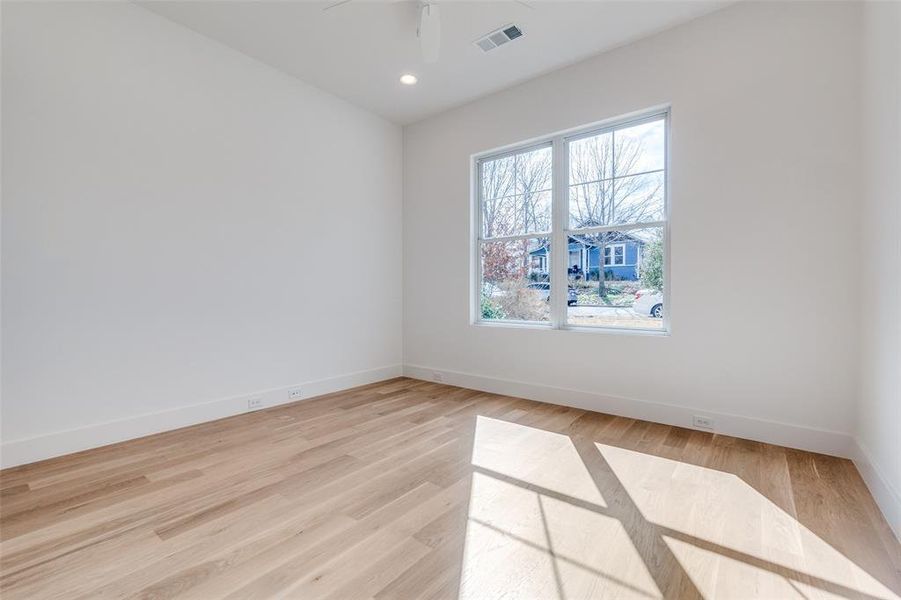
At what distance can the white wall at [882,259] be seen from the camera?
1849mm

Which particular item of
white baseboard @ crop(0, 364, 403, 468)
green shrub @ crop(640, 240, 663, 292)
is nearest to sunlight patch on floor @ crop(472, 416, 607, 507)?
green shrub @ crop(640, 240, 663, 292)

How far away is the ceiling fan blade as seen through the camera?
2.74 metres

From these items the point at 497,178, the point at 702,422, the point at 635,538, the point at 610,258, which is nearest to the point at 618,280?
the point at 610,258

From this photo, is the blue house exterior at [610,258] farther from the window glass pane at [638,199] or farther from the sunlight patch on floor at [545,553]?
the sunlight patch on floor at [545,553]

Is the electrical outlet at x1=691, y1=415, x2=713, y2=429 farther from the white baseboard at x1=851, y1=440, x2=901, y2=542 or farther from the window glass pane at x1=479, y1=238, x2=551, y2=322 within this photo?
the window glass pane at x1=479, y1=238, x2=551, y2=322

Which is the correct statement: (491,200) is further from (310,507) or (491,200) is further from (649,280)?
(310,507)

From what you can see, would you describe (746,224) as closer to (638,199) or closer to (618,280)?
(638,199)

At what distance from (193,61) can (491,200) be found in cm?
286

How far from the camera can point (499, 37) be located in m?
3.22

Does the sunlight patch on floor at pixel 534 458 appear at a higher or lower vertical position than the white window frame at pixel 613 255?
lower

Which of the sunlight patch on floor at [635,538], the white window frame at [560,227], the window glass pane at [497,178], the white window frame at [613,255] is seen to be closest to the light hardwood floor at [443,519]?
the sunlight patch on floor at [635,538]

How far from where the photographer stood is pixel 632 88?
3305 millimetres

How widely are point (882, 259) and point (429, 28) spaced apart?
2979 mm

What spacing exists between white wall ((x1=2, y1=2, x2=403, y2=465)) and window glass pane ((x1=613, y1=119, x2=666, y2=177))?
270 cm
